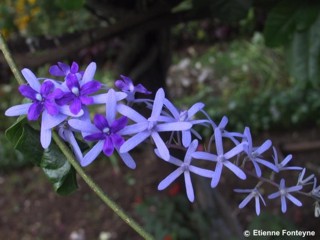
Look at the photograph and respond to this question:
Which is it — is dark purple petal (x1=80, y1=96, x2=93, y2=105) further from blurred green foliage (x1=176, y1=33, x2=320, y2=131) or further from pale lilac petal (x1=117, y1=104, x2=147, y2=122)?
blurred green foliage (x1=176, y1=33, x2=320, y2=131)

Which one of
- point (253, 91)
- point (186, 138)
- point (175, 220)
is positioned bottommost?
point (253, 91)

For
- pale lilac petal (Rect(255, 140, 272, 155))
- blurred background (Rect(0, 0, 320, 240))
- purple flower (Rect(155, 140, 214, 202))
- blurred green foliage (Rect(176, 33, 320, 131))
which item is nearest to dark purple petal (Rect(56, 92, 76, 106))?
purple flower (Rect(155, 140, 214, 202))

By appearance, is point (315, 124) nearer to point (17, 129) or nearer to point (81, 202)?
point (81, 202)

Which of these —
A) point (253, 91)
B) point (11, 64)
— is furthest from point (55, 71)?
point (253, 91)

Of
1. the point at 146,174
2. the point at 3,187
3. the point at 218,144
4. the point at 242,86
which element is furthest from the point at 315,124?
the point at 218,144

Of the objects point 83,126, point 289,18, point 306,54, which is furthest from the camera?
point 306,54

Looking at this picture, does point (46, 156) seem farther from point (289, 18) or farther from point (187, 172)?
point (289, 18)

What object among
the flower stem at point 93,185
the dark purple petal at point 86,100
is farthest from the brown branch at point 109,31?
the dark purple petal at point 86,100
